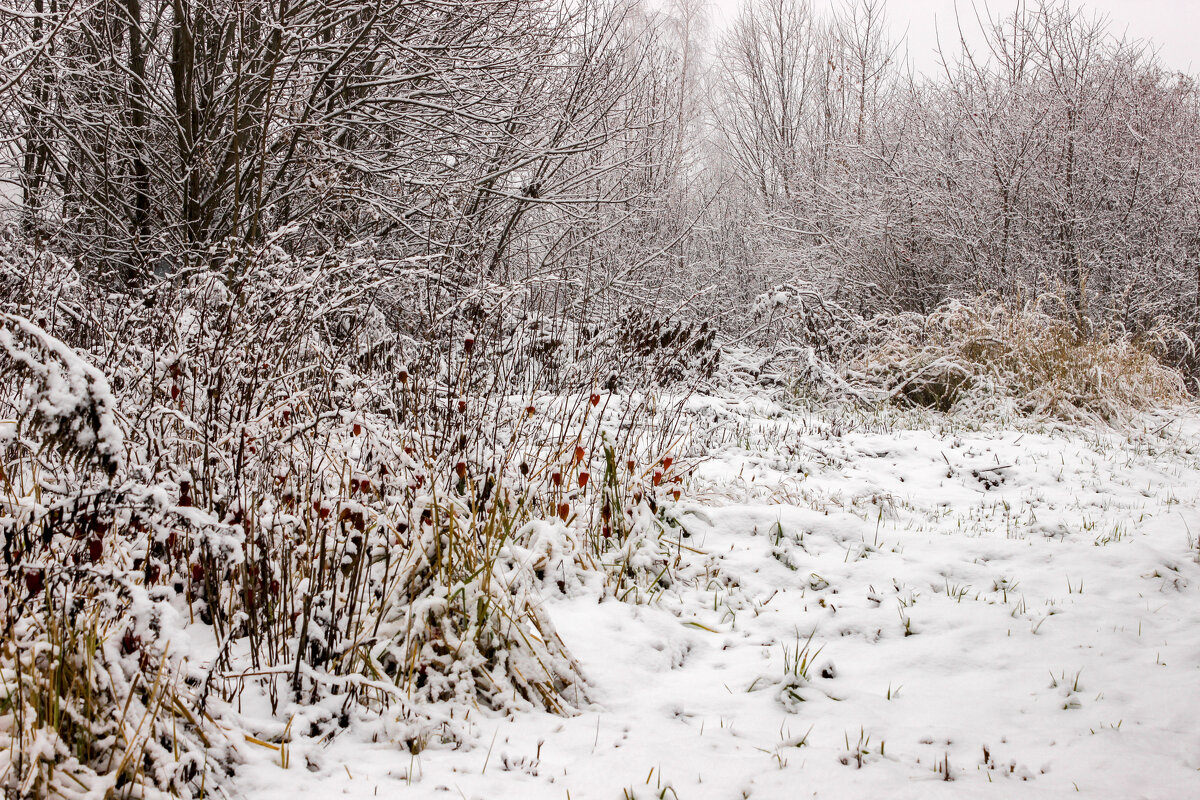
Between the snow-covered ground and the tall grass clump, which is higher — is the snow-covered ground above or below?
below

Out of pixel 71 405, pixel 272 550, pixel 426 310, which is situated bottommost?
pixel 272 550

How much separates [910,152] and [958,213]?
1898mm

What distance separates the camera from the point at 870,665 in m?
2.48

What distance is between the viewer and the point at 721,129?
659 inches

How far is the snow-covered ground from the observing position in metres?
1.81

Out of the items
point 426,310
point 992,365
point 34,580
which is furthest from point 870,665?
point 992,365

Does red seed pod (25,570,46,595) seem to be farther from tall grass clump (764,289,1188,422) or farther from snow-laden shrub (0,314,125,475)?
tall grass clump (764,289,1188,422)

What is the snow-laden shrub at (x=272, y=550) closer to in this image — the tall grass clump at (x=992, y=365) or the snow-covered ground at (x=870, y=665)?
the snow-covered ground at (x=870, y=665)

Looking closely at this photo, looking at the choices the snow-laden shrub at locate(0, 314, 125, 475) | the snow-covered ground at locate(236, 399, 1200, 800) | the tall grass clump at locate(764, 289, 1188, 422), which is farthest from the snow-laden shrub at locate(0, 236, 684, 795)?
the tall grass clump at locate(764, 289, 1188, 422)

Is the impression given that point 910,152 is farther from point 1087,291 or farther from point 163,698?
point 163,698

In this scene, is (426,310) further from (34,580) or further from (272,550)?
(34,580)

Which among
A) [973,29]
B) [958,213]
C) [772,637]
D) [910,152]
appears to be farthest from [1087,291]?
[772,637]

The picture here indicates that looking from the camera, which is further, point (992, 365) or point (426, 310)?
point (992, 365)

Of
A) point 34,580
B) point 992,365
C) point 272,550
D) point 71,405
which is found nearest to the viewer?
point 71,405
